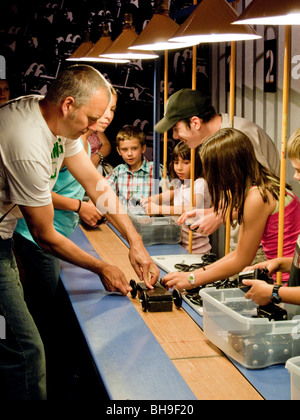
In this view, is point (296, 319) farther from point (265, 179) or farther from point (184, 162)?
point (184, 162)

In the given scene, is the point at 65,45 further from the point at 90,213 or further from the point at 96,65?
the point at 90,213

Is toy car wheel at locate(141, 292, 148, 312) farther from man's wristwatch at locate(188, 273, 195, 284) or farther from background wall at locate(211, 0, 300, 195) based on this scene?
background wall at locate(211, 0, 300, 195)

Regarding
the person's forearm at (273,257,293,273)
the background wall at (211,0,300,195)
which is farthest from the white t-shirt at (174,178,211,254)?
the person's forearm at (273,257,293,273)

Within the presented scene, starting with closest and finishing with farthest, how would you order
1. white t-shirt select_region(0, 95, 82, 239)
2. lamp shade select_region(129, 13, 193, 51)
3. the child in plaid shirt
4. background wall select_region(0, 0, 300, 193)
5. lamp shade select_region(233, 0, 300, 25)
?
1. lamp shade select_region(233, 0, 300, 25)
2. white t-shirt select_region(0, 95, 82, 239)
3. lamp shade select_region(129, 13, 193, 51)
4. the child in plaid shirt
5. background wall select_region(0, 0, 300, 193)

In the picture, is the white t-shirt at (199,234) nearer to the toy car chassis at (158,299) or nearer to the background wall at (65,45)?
the toy car chassis at (158,299)

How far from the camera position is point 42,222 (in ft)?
7.03

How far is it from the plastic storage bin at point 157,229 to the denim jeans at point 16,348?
159 cm

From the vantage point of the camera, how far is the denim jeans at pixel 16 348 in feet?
6.61

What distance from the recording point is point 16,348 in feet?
6.64

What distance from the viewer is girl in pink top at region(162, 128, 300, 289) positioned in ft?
7.47

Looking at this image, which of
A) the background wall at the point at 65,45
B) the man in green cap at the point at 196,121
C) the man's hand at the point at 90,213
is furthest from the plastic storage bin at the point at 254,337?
the background wall at the point at 65,45

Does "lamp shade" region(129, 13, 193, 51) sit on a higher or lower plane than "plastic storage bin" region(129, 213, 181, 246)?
higher

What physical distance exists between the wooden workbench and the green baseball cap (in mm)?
1427

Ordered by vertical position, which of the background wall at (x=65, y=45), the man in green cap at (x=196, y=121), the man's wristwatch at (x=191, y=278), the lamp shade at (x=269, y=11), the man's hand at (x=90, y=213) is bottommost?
the man's wristwatch at (x=191, y=278)
